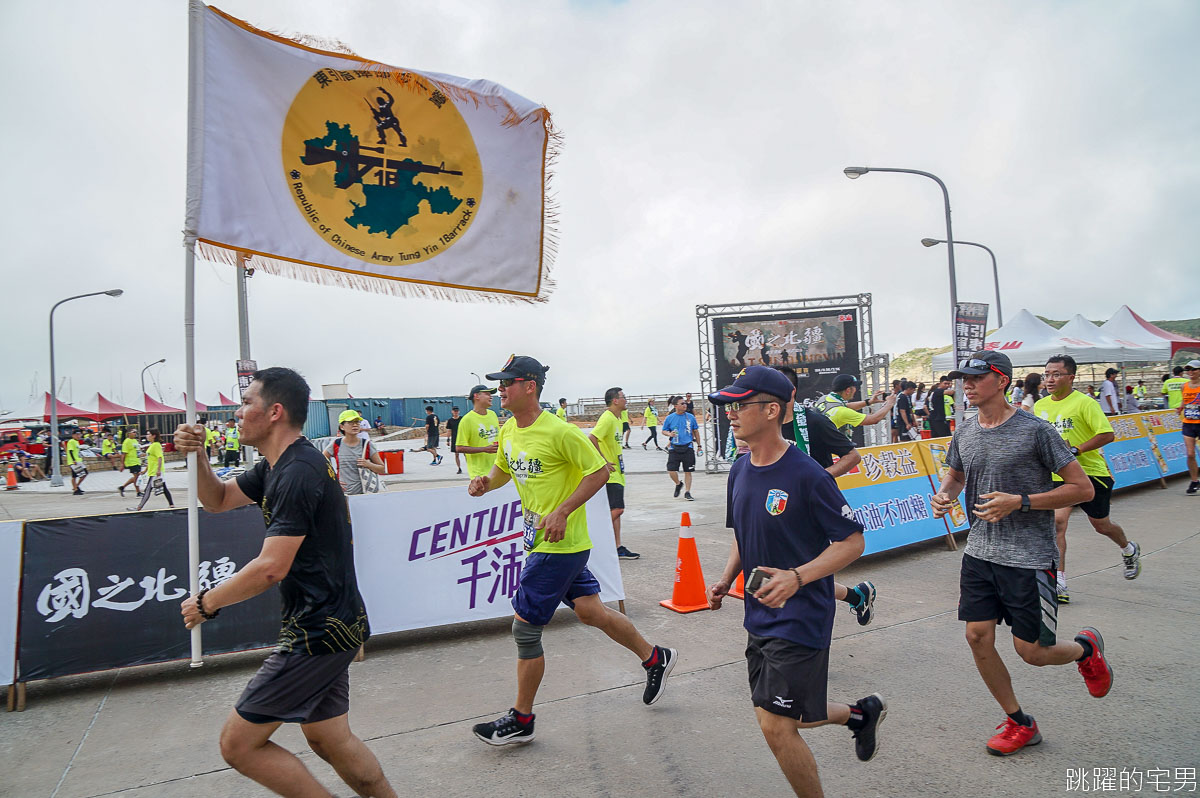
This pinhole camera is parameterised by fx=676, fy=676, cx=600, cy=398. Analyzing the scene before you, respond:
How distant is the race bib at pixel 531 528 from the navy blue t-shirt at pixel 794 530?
1398 millimetres

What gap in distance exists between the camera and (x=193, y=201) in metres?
4.32

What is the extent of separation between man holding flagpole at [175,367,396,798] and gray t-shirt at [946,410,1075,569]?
294 cm

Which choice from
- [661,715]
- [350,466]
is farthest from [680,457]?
[661,715]

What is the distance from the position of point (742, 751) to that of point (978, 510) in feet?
5.37

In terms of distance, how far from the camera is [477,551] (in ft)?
18.2

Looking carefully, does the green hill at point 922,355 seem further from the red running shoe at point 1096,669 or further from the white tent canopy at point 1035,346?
the red running shoe at point 1096,669

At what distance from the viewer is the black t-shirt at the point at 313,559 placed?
95.6 inches

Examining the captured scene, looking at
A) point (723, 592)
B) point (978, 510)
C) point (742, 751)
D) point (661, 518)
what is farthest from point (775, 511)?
point (661, 518)

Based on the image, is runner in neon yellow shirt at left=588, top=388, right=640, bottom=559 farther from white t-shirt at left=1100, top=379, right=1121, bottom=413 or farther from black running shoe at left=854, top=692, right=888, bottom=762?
white t-shirt at left=1100, top=379, right=1121, bottom=413

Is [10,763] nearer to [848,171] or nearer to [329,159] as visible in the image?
[329,159]

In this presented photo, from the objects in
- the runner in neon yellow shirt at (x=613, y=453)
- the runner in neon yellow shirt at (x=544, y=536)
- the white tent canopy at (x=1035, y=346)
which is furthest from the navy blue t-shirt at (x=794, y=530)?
the white tent canopy at (x=1035, y=346)

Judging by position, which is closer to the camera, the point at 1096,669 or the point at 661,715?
the point at 1096,669

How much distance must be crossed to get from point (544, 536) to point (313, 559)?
4.39ft

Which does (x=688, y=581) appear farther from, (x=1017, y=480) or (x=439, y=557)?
(x=1017, y=480)
